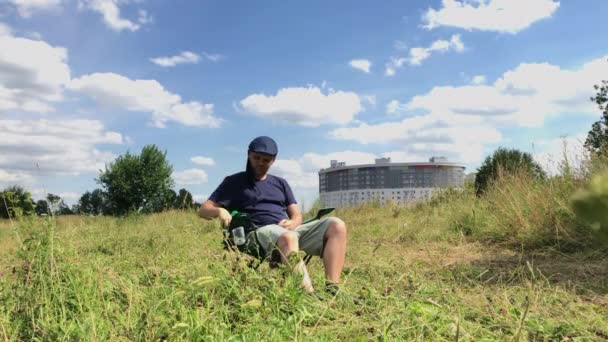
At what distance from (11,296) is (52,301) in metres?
0.27

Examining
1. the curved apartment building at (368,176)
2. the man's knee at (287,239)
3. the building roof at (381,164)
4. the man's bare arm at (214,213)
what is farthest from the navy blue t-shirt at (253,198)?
the building roof at (381,164)

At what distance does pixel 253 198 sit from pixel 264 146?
15.1 inches

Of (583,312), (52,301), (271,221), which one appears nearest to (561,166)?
(583,312)

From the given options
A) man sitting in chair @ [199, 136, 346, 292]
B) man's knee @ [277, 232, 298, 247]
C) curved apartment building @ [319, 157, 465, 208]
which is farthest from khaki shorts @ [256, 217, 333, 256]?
curved apartment building @ [319, 157, 465, 208]

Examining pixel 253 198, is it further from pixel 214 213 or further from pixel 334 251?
pixel 334 251

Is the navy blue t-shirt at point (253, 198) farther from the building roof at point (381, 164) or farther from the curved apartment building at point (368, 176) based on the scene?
the building roof at point (381, 164)

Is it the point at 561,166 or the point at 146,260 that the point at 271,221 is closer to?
the point at 146,260

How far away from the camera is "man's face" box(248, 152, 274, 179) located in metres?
3.65

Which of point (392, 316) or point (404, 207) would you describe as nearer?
point (392, 316)

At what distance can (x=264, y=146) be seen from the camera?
141 inches

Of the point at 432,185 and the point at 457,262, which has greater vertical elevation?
the point at 432,185

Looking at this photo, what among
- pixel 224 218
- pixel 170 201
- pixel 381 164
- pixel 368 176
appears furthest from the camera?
pixel 368 176

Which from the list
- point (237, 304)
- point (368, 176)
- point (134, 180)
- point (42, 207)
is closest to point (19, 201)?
point (42, 207)

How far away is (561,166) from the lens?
6.07 m
